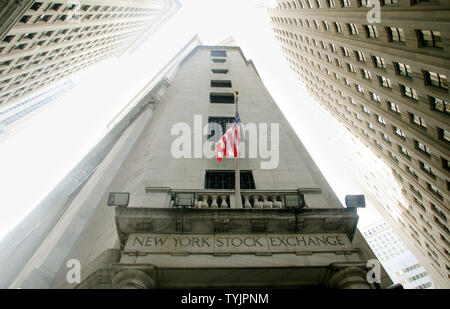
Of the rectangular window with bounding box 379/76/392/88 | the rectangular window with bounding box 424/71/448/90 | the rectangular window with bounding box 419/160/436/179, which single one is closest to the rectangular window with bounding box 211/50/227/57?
the rectangular window with bounding box 379/76/392/88

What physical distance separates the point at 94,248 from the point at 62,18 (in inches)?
1486

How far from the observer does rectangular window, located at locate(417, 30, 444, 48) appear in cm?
1973

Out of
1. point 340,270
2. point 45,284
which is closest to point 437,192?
point 340,270

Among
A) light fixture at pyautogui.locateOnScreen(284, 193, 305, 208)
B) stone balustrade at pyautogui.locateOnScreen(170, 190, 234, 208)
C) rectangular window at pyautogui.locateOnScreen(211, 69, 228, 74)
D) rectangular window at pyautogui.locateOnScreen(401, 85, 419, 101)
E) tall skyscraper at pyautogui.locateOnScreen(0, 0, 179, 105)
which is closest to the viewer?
light fixture at pyautogui.locateOnScreen(284, 193, 305, 208)

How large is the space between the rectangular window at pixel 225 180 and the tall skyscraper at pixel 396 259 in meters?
118

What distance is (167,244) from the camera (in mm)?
9930

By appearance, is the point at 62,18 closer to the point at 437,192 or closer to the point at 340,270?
the point at 340,270

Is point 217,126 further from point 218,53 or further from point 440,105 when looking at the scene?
point 218,53

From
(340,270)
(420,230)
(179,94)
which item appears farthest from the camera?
(420,230)

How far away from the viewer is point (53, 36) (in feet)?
125

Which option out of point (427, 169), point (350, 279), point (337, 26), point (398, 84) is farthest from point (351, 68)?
point (350, 279)

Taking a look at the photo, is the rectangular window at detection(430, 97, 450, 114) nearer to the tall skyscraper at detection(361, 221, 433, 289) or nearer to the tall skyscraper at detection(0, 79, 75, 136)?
the tall skyscraper at detection(0, 79, 75, 136)

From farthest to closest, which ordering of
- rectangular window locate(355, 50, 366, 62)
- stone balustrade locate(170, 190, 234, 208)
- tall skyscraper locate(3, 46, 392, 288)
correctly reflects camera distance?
rectangular window locate(355, 50, 366, 62), stone balustrade locate(170, 190, 234, 208), tall skyscraper locate(3, 46, 392, 288)

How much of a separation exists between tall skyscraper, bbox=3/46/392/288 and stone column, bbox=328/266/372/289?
0.03 meters
